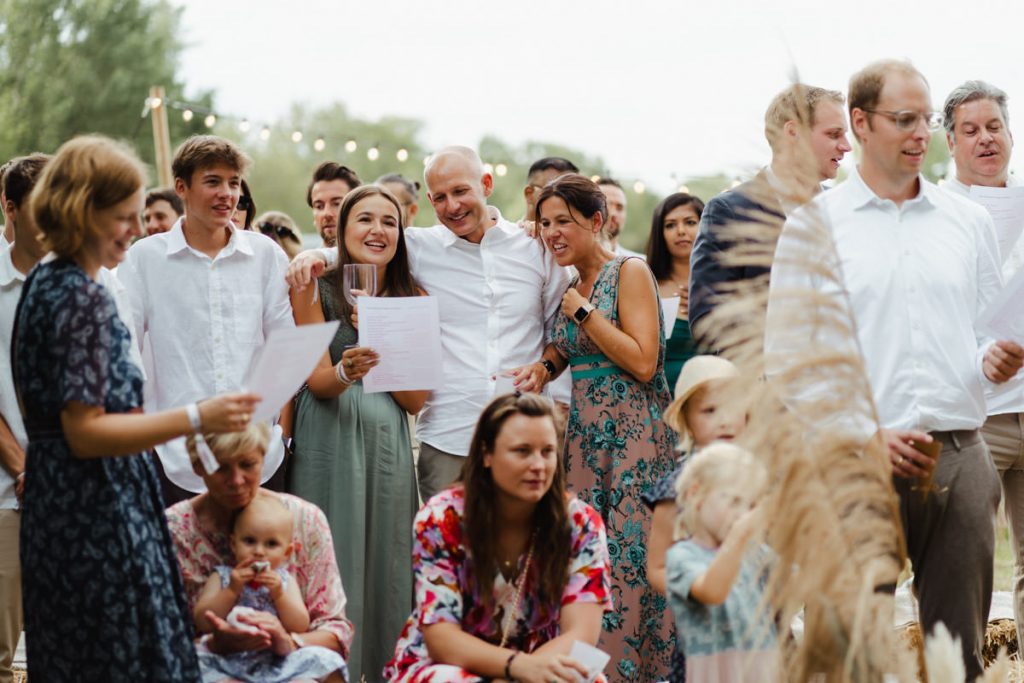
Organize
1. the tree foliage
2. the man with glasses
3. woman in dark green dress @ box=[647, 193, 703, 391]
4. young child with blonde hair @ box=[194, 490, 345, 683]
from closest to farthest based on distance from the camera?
1. young child with blonde hair @ box=[194, 490, 345, 683]
2. the man with glasses
3. woman in dark green dress @ box=[647, 193, 703, 391]
4. the tree foliage

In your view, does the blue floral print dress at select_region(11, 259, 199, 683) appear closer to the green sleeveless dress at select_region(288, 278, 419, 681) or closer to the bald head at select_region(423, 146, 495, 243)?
the green sleeveless dress at select_region(288, 278, 419, 681)

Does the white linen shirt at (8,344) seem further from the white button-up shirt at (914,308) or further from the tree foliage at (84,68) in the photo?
the tree foliage at (84,68)

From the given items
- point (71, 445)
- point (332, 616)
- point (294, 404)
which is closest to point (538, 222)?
point (294, 404)

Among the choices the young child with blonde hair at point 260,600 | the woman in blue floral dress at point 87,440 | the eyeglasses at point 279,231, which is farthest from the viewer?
the eyeglasses at point 279,231

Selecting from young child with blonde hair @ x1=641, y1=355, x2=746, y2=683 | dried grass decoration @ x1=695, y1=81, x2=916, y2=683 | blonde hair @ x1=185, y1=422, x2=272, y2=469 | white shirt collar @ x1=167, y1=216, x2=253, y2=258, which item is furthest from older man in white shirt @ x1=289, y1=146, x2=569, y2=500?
dried grass decoration @ x1=695, y1=81, x2=916, y2=683

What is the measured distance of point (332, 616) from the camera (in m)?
4.01

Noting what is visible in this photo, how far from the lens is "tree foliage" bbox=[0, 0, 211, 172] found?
2934 centimetres

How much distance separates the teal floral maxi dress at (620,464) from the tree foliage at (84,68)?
82.2 ft

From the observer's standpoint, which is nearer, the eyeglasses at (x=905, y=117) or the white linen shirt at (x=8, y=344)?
the eyeglasses at (x=905, y=117)

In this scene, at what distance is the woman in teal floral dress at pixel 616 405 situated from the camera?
5.09 m

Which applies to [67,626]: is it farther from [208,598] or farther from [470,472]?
[470,472]

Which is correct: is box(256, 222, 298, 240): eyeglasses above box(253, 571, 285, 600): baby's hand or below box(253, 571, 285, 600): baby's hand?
above

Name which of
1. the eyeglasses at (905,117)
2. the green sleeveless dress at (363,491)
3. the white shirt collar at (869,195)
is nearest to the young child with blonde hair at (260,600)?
the green sleeveless dress at (363,491)

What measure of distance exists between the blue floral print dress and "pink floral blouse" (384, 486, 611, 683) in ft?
3.16
